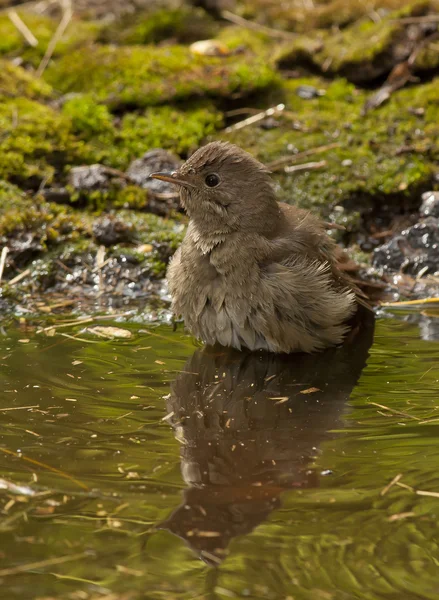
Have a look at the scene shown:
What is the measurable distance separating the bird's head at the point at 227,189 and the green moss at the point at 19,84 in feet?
11.9

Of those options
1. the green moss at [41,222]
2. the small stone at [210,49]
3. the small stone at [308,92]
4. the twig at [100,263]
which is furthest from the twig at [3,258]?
the small stone at [308,92]

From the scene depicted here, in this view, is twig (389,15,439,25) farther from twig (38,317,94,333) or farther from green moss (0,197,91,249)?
twig (38,317,94,333)

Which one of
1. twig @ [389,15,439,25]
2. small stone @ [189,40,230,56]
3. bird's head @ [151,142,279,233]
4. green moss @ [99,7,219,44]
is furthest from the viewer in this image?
green moss @ [99,7,219,44]

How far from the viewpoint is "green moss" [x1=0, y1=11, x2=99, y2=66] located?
9.53 meters

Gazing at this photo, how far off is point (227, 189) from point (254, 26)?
5167mm

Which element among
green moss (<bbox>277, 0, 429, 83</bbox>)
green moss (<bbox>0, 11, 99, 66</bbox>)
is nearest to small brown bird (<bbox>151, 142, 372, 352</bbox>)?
green moss (<bbox>277, 0, 429, 83</bbox>)

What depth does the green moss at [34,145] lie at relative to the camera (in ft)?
25.2

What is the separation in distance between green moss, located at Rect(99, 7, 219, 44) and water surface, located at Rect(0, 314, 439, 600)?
526 cm

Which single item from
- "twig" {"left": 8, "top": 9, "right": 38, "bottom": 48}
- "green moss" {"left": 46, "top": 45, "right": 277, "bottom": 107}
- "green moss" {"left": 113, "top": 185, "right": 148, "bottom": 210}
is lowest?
"green moss" {"left": 113, "top": 185, "right": 148, "bottom": 210}

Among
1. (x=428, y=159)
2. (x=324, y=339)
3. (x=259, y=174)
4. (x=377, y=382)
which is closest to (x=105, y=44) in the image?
(x=428, y=159)

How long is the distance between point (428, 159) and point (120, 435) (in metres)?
4.93

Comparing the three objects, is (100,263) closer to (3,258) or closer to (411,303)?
(3,258)

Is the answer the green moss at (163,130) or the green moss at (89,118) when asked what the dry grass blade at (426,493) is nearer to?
the green moss at (163,130)

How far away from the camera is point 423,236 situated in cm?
725
